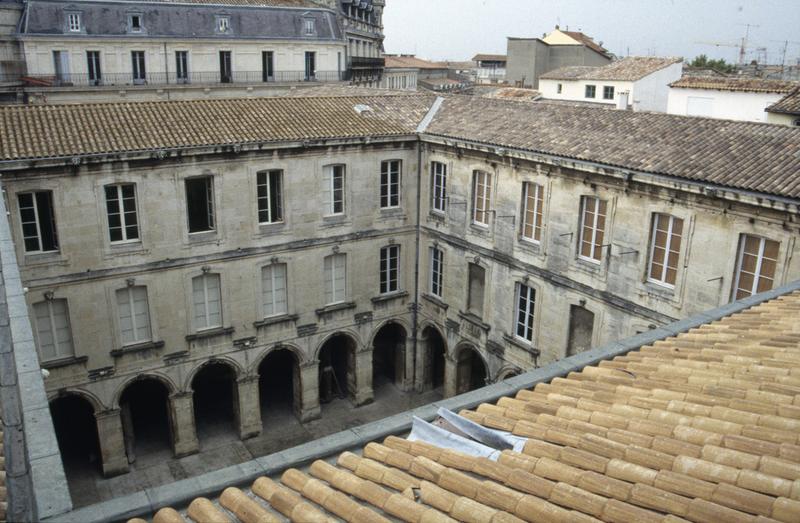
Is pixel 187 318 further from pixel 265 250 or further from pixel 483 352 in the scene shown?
pixel 483 352

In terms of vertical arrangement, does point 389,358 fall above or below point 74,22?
below

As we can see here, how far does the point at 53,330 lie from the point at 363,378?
1299 centimetres

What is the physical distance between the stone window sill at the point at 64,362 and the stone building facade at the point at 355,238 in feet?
0.24

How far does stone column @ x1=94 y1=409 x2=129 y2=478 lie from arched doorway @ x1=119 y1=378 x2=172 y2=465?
648mm

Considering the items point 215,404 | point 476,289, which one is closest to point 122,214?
point 215,404

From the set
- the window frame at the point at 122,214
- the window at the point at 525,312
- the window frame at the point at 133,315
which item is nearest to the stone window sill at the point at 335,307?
the window frame at the point at 133,315

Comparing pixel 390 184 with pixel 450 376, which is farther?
pixel 450 376

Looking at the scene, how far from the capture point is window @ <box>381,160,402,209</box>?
96.4 ft

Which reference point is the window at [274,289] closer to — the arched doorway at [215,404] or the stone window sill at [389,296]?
the arched doorway at [215,404]

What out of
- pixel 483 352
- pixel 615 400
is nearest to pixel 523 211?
pixel 483 352

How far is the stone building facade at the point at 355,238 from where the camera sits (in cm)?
2052

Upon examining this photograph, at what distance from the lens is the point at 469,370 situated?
101 feet

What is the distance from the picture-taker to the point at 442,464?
25.1 feet

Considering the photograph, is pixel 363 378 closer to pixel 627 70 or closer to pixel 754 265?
pixel 754 265
